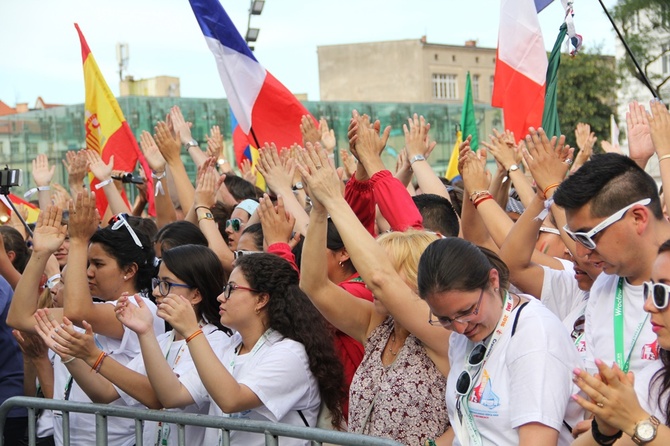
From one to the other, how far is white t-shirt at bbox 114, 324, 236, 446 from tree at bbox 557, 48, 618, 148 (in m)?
43.5

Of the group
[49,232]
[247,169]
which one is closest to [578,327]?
[49,232]

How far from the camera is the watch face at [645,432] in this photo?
2801 mm

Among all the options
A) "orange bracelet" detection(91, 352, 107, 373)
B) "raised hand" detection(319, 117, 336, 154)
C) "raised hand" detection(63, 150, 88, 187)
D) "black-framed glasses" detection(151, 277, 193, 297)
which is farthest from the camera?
"raised hand" detection(63, 150, 88, 187)

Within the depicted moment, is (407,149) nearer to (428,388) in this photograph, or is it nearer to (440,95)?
(428,388)

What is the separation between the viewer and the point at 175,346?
16.3ft

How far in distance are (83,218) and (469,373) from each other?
100 inches

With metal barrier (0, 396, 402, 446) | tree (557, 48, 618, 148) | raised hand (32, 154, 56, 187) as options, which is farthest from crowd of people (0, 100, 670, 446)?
tree (557, 48, 618, 148)

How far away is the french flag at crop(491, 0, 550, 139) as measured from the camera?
25.2ft

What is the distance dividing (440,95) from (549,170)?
68.4 m

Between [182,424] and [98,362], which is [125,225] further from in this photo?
[182,424]

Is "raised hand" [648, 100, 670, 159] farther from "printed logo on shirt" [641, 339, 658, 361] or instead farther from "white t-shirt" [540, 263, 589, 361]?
"printed logo on shirt" [641, 339, 658, 361]

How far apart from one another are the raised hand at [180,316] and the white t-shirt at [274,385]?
320mm

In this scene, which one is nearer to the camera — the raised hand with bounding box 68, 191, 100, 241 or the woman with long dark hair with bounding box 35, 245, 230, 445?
the woman with long dark hair with bounding box 35, 245, 230, 445

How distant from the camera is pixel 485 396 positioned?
3.38m
